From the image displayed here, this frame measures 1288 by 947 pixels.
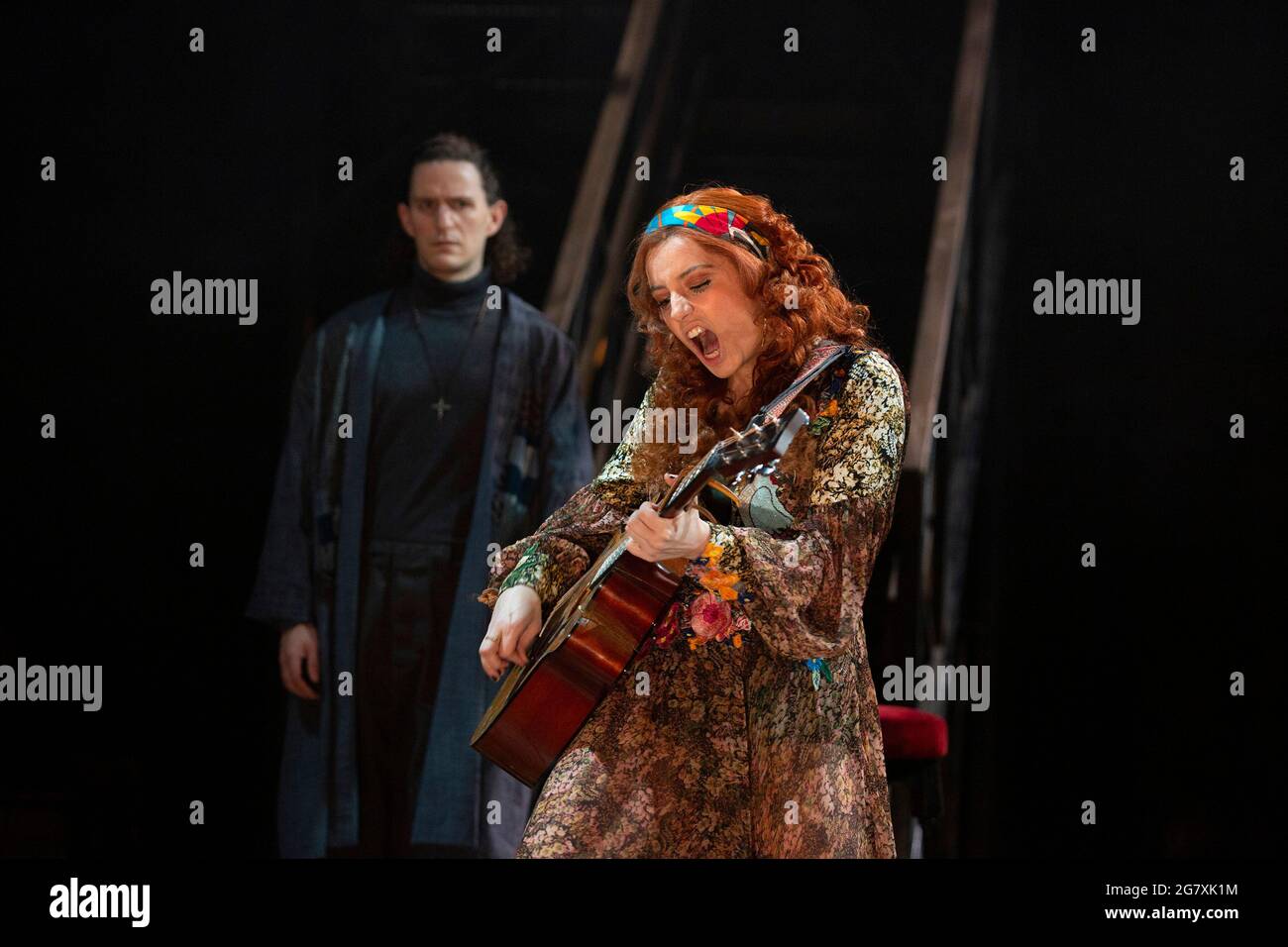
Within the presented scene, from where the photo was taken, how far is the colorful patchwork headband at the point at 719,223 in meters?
2.85

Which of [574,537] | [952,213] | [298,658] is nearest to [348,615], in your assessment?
[298,658]

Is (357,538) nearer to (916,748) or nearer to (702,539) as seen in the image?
(916,748)

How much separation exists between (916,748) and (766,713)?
1.43 metres

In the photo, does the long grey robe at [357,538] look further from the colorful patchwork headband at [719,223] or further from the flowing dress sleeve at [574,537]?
the colorful patchwork headband at [719,223]

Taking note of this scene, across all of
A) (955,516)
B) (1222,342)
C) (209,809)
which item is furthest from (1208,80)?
(209,809)

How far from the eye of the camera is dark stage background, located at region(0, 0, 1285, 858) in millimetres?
4559

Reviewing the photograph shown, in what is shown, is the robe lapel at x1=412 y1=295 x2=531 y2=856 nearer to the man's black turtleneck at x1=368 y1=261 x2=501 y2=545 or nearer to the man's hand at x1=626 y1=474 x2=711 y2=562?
the man's black turtleneck at x1=368 y1=261 x2=501 y2=545

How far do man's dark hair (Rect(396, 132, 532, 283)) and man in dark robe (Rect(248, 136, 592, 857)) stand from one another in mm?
172

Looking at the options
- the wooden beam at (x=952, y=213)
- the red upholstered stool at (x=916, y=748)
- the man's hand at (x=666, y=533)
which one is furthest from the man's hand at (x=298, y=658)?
the man's hand at (x=666, y=533)

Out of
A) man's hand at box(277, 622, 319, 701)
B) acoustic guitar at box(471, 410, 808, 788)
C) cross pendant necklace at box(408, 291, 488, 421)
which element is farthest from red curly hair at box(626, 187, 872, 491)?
man's hand at box(277, 622, 319, 701)

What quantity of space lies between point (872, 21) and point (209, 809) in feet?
9.44

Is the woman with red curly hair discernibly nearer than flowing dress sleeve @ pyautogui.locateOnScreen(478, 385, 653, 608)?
Yes

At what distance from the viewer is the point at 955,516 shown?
16.1ft
